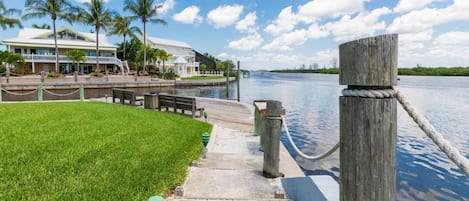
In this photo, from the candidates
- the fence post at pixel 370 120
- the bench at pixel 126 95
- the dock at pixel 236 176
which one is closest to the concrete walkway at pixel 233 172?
the dock at pixel 236 176

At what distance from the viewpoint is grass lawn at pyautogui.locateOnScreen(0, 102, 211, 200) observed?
357cm

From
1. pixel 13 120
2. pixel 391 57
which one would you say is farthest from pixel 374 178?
pixel 13 120

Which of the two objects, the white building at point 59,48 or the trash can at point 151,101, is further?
the white building at point 59,48

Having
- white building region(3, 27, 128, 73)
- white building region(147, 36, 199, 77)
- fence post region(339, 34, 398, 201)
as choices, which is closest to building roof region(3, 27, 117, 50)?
white building region(3, 27, 128, 73)

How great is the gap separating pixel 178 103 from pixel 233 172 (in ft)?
23.8

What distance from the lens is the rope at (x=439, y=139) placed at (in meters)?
1.15

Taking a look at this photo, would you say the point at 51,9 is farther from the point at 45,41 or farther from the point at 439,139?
the point at 439,139

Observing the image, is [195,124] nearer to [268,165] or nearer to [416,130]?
[268,165]

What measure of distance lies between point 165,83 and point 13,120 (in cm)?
3183

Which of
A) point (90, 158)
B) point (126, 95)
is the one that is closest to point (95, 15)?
point (126, 95)

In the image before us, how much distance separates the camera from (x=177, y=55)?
7062 centimetres

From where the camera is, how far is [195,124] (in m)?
9.01

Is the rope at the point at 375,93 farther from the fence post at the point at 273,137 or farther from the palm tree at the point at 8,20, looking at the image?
the palm tree at the point at 8,20

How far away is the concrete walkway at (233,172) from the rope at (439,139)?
2.72m
